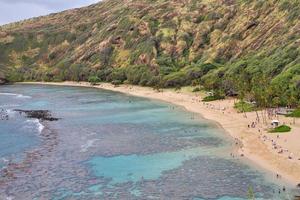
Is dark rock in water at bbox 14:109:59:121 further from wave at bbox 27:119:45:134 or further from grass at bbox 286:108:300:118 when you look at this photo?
grass at bbox 286:108:300:118

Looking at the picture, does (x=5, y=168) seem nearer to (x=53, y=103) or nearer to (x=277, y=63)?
(x=53, y=103)

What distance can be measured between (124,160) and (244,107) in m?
48.0

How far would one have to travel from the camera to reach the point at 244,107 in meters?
110

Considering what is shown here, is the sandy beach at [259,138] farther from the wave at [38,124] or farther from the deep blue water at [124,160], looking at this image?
the wave at [38,124]

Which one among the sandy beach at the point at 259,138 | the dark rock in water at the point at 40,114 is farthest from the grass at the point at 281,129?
the dark rock in water at the point at 40,114

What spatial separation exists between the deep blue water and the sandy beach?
8.65 feet

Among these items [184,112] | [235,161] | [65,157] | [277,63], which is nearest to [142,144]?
[65,157]

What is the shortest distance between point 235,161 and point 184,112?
2017 inches

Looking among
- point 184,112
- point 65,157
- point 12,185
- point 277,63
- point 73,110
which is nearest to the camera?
point 12,185

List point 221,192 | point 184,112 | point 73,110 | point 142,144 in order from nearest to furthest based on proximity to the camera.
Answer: point 221,192, point 142,144, point 184,112, point 73,110

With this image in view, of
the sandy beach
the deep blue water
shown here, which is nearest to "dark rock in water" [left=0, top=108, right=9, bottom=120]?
the deep blue water

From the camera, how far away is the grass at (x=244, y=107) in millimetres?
107969

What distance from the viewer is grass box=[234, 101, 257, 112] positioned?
108 meters

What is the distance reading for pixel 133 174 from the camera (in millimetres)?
62594
